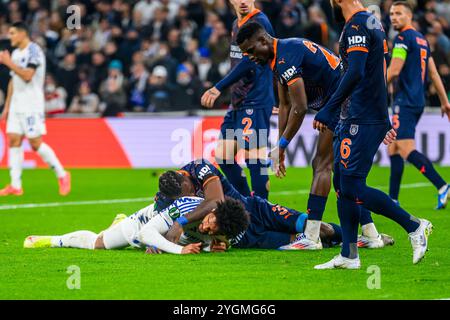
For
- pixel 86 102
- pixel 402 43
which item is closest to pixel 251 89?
pixel 402 43

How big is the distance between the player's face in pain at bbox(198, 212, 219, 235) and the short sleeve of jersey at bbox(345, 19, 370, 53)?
213 centimetres

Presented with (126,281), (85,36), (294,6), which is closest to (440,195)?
(126,281)

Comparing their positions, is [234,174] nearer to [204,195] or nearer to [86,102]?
[204,195]

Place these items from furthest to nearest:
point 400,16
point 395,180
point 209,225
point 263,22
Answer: point 395,180, point 400,16, point 263,22, point 209,225

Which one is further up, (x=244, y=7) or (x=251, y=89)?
(x=244, y=7)

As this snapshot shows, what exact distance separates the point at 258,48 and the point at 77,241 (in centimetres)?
296

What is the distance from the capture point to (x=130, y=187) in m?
18.1

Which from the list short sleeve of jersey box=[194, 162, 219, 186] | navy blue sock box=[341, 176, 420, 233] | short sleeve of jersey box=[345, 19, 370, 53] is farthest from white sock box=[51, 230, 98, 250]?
short sleeve of jersey box=[345, 19, 370, 53]

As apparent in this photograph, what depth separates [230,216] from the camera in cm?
945

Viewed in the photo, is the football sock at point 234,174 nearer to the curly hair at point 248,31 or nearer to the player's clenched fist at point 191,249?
the player's clenched fist at point 191,249

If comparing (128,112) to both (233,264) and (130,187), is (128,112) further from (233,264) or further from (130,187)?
(233,264)

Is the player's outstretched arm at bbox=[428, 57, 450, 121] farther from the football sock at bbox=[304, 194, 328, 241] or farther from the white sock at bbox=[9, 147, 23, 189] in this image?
the white sock at bbox=[9, 147, 23, 189]

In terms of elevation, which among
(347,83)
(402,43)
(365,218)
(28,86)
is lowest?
(365,218)

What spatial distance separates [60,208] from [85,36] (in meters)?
11.8
